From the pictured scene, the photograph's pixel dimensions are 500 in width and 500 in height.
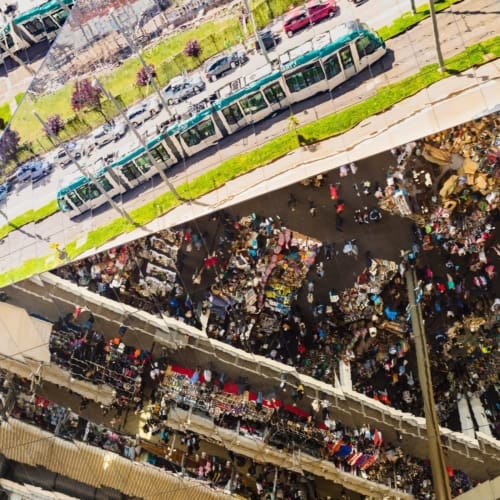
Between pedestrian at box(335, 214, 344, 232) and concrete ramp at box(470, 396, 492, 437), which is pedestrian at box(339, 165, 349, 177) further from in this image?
concrete ramp at box(470, 396, 492, 437)

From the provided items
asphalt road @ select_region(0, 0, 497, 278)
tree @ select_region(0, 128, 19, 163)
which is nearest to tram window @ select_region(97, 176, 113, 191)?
asphalt road @ select_region(0, 0, 497, 278)

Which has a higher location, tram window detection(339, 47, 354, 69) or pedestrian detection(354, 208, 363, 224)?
tram window detection(339, 47, 354, 69)

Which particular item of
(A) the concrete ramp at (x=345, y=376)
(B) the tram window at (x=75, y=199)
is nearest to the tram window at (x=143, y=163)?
(B) the tram window at (x=75, y=199)

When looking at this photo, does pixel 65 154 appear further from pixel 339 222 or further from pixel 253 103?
pixel 339 222

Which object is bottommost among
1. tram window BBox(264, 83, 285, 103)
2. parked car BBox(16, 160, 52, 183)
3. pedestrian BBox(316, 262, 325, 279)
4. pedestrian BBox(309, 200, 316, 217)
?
pedestrian BBox(316, 262, 325, 279)

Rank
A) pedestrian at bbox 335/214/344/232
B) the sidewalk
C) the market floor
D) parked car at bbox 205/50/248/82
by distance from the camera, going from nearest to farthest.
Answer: the sidewalk, the market floor, parked car at bbox 205/50/248/82, pedestrian at bbox 335/214/344/232

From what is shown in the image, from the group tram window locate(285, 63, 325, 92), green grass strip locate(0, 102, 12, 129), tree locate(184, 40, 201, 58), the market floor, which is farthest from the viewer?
green grass strip locate(0, 102, 12, 129)

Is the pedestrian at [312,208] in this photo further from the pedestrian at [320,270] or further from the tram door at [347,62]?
the tram door at [347,62]

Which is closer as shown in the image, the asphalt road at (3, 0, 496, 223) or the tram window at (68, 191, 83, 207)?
the asphalt road at (3, 0, 496, 223)
